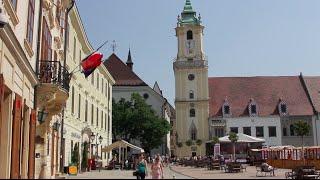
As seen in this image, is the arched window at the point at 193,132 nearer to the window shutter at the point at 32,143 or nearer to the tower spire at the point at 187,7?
the tower spire at the point at 187,7

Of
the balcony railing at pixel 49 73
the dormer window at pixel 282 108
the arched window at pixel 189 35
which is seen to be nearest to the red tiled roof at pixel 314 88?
the dormer window at pixel 282 108

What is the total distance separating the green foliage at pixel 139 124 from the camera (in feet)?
203

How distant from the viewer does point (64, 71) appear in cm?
2102

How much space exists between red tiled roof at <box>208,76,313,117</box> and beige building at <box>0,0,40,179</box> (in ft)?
204

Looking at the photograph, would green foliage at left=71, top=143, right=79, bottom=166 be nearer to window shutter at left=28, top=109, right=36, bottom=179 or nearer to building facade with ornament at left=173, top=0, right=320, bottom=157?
window shutter at left=28, top=109, right=36, bottom=179

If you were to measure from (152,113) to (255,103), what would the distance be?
2368 cm

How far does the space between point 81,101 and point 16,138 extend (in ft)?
61.7

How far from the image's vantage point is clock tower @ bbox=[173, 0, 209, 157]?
7706 centimetres

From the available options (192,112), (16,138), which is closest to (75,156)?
(16,138)

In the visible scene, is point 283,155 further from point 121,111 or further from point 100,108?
point 121,111

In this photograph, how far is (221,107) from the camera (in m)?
79.1

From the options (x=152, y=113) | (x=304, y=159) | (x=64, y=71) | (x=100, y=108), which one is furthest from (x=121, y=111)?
(x=64, y=71)

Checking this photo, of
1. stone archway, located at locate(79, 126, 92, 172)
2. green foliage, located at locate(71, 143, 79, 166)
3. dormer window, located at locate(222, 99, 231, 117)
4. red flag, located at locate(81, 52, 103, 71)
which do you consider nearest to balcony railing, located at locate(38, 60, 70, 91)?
red flag, located at locate(81, 52, 103, 71)

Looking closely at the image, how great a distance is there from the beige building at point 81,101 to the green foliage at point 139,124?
1349 centimetres
